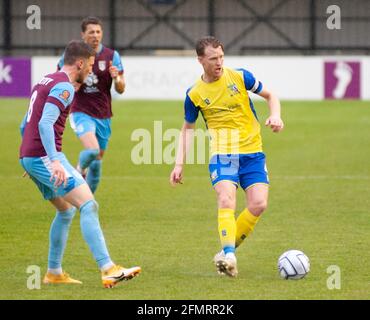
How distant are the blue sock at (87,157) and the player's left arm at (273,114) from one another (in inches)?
165

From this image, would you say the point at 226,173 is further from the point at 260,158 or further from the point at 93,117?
the point at 93,117

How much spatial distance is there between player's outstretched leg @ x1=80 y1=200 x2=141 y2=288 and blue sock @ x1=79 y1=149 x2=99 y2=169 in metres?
4.85

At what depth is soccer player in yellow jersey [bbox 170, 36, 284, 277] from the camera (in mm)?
9695

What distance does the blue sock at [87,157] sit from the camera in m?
13.6

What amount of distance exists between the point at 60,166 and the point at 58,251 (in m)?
0.92

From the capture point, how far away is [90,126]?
13758 mm

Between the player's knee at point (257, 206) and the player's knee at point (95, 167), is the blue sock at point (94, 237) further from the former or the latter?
the player's knee at point (95, 167)

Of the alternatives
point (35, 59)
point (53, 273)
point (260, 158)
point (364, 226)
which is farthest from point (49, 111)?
point (35, 59)

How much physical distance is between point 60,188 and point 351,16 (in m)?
33.2

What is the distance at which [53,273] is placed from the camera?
9.10m

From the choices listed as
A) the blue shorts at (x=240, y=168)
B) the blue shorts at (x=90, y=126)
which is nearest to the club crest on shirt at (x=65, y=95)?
the blue shorts at (x=240, y=168)

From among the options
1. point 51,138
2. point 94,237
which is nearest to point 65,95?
point 51,138
